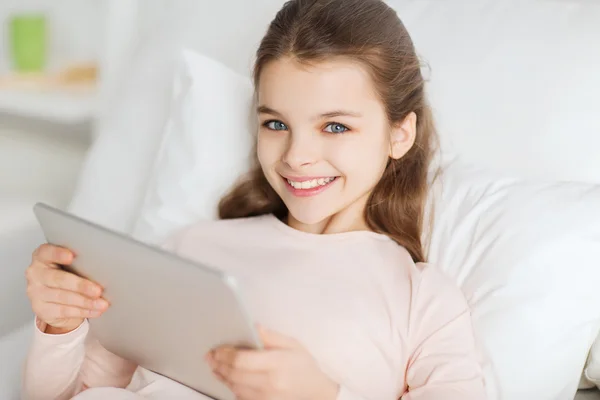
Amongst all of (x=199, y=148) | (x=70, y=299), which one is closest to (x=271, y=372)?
(x=70, y=299)

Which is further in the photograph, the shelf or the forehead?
the shelf

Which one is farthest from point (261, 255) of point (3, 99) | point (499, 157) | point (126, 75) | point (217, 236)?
point (3, 99)

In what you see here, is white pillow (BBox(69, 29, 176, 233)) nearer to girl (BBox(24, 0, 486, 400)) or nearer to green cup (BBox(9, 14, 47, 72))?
girl (BBox(24, 0, 486, 400))

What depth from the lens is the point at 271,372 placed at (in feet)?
2.53

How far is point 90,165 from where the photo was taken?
1.41m

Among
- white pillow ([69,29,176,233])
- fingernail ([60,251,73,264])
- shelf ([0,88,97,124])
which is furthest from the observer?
shelf ([0,88,97,124])

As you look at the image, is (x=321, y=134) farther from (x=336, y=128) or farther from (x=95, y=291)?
(x=95, y=291)

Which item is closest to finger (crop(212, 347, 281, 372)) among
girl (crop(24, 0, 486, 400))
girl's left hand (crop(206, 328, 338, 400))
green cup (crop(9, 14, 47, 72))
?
girl's left hand (crop(206, 328, 338, 400))

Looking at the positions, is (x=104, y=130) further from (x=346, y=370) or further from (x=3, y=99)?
(x=346, y=370)

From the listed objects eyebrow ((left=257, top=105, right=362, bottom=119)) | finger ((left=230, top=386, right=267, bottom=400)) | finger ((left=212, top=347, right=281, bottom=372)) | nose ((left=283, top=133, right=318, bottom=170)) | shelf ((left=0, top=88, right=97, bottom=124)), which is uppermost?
eyebrow ((left=257, top=105, right=362, bottom=119))

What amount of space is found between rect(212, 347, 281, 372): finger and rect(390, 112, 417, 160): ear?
382mm

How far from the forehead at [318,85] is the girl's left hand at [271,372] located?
1.00 ft

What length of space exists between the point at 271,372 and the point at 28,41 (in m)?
1.46

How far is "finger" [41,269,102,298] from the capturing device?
84 centimetres
